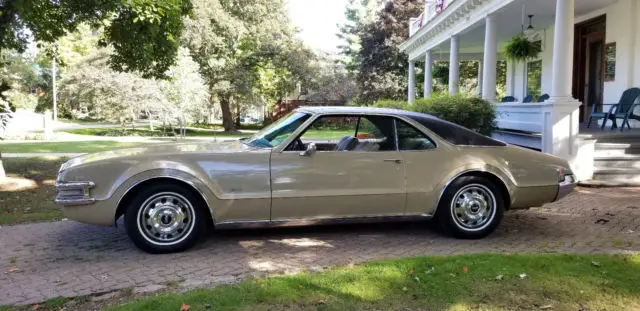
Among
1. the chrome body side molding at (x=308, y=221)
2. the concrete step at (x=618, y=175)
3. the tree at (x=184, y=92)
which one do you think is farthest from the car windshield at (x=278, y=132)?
the tree at (x=184, y=92)

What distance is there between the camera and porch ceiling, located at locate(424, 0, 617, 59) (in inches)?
485

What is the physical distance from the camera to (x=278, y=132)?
18.1ft

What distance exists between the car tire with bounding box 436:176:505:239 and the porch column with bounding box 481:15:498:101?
8423mm

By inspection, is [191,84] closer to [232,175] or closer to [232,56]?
[232,56]

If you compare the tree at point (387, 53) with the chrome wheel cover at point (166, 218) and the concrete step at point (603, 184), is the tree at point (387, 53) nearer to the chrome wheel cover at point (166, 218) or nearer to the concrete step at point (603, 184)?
the concrete step at point (603, 184)

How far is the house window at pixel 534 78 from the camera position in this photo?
1717 centimetres

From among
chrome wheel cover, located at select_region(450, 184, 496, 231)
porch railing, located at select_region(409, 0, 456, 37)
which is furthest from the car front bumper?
porch railing, located at select_region(409, 0, 456, 37)

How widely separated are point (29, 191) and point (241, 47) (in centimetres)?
3024

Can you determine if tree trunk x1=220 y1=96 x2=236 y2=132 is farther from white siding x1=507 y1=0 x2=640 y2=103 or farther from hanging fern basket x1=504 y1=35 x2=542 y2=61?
white siding x1=507 y1=0 x2=640 y2=103

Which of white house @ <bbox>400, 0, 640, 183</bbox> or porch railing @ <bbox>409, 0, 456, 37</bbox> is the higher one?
porch railing @ <bbox>409, 0, 456, 37</bbox>

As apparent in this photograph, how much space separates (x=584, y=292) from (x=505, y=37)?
15.5m

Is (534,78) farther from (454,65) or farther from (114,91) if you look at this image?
(114,91)

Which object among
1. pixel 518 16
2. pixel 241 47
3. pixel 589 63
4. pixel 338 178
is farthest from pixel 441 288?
pixel 241 47

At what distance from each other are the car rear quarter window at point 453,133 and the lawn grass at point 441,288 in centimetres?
150
